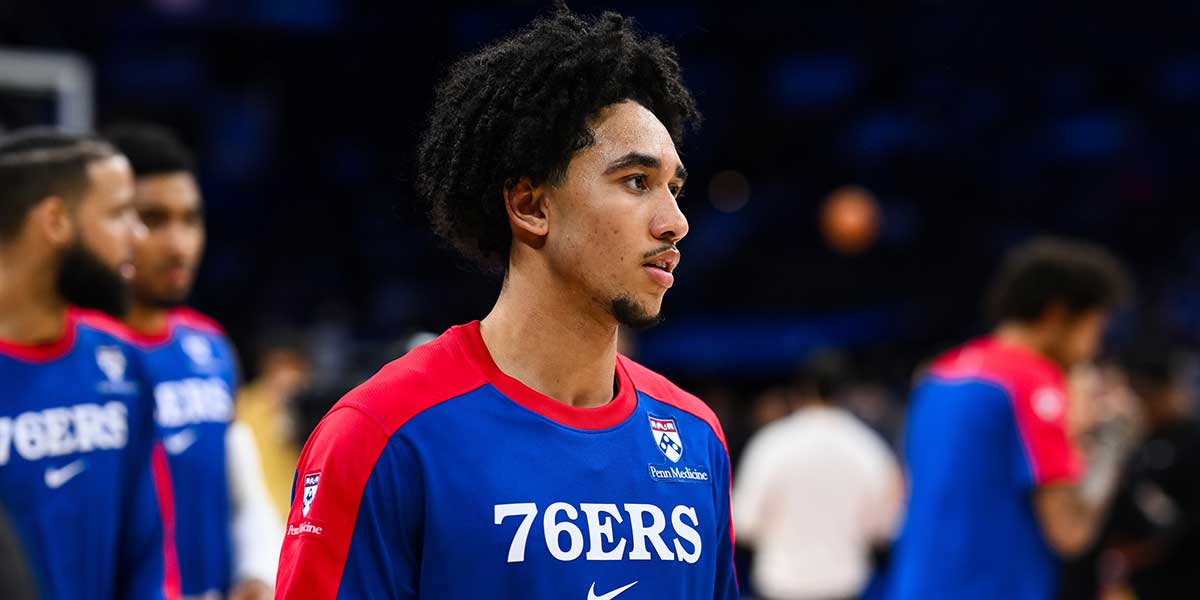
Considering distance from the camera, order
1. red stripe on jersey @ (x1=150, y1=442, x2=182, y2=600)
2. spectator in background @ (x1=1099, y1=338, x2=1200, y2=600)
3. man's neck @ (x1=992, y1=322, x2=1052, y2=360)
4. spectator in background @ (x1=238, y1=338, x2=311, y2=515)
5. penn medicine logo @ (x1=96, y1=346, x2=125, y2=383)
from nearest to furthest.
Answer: penn medicine logo @ (x1=96, y1=346, x2=125, y2=383)
red stripe on jersey @ (x1=150, y1=442, x2=182, y2=600)
man's neck @ (x1=992, y1=322, x2=1052, y2=360)
spectator in background @ (x1=1099, y1=338, x2=1200, y2=600)
spectator in background @ (x1=238, y1=338, x2=311, y2=515)

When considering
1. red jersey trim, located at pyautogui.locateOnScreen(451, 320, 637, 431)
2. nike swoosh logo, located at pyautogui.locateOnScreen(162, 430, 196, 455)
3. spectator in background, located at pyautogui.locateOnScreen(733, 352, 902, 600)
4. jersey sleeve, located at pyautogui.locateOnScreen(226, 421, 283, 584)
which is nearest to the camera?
red jersey trim, located at pyautogui.locateOnScreen(451, 320, 637, 431)

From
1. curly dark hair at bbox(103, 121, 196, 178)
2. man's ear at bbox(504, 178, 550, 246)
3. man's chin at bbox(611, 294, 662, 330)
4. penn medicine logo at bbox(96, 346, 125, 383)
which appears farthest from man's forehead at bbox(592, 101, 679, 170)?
curly dark hair at bbox(103, 121, 196, 178)

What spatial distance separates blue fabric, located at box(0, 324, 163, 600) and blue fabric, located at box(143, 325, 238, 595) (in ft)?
2.03

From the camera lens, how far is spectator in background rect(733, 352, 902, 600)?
8.23 m

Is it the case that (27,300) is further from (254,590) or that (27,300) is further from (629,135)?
(629,135)

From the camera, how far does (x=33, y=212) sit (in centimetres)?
394

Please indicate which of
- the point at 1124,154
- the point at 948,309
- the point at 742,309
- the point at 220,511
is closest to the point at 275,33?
the point at 742,309

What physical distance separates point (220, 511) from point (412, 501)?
2.89 metres

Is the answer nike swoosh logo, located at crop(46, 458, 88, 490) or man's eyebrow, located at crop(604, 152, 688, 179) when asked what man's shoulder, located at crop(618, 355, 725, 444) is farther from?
nike swoosh logo, located at crop(46, 458, 88, 490)

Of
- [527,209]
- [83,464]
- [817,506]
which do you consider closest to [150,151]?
[83,464]

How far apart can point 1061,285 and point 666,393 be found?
281cm

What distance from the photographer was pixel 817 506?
8.24 meters

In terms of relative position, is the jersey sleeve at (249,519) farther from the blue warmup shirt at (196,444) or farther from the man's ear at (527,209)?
the man's ear at (527,209)

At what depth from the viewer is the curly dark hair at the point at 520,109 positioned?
99.2 inches
